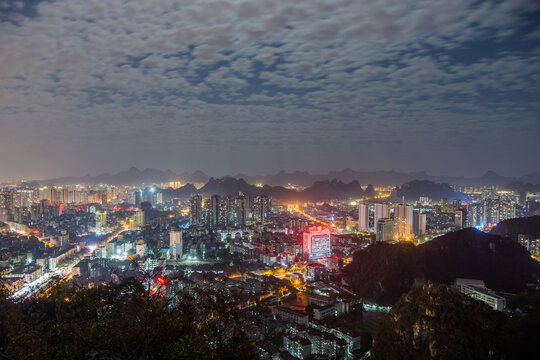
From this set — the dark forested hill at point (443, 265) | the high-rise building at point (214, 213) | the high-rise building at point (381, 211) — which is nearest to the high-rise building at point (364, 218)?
the high-rise building at point (381, 211)

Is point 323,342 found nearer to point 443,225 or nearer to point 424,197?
point 443,225

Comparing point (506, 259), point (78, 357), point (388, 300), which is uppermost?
point (78, 357)

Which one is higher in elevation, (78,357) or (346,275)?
(78,357)

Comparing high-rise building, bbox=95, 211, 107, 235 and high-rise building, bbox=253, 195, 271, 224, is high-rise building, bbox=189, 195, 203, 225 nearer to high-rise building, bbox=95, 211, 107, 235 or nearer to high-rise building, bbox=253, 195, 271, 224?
high-rise building, bbox=253, 195, 271, 224

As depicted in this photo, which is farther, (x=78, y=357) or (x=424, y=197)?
(x=424, y=197)

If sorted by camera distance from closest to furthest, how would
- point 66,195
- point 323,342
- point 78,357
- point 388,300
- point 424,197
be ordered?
point 78,357 < point 323,342 < point 388,300 < point 66,195 < point 424,197

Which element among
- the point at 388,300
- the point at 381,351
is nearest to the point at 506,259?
the point at 388,300

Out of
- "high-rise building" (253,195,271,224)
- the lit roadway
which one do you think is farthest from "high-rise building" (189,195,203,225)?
the lit roadway
